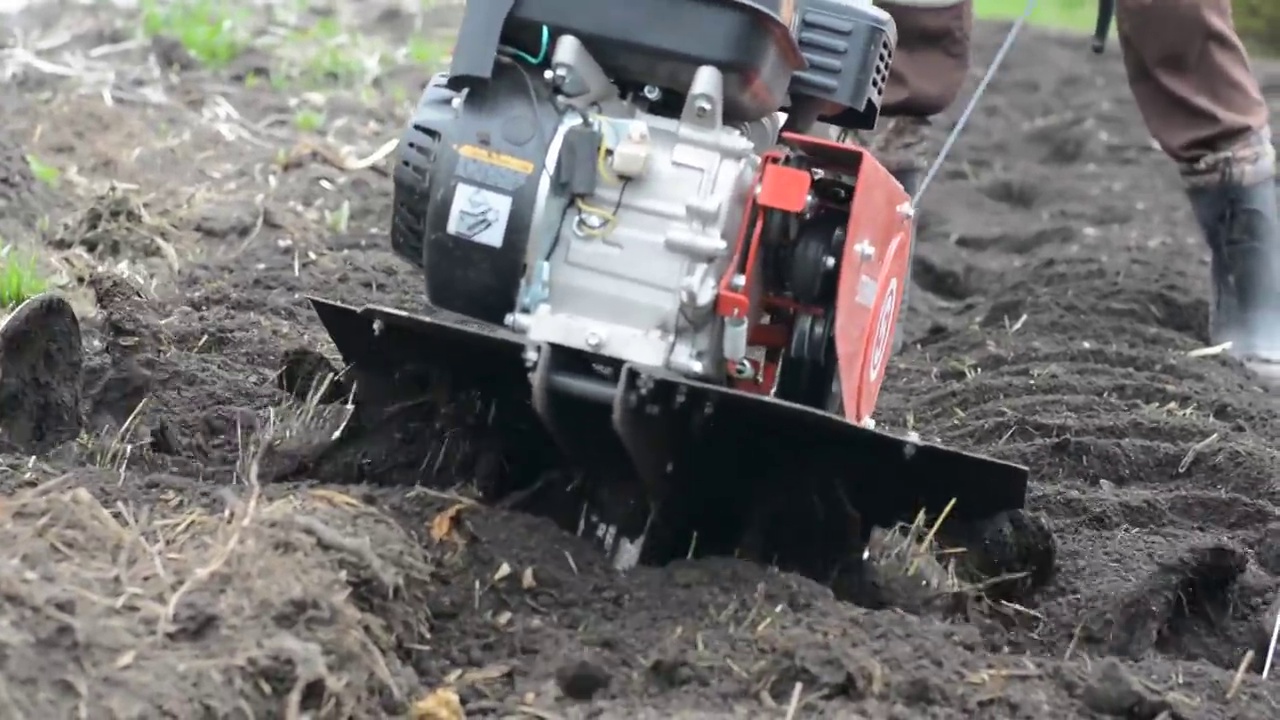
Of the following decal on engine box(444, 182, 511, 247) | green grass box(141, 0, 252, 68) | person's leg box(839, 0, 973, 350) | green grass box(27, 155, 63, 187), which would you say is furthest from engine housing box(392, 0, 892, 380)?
green grass box(141, 0, 252, 68)

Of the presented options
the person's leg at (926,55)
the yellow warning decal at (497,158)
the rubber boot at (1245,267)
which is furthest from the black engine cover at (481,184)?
the rubber boot at (1245,267)

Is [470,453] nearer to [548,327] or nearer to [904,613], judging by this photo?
[548,327]

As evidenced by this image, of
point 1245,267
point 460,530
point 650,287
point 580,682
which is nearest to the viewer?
point 580,682

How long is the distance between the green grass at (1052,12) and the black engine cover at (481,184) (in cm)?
872

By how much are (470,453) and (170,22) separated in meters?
5.00

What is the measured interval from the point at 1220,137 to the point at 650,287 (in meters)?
2.05

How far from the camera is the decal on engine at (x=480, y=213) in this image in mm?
2348

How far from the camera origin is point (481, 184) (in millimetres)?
2352

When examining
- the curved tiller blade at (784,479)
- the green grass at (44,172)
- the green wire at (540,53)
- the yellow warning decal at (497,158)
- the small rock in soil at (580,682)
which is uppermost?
the green wire at (540,53)

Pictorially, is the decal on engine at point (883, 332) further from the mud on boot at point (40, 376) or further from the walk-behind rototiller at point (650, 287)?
the mud on boot at point (40, 376)

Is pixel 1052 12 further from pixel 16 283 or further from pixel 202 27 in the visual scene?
pixel 16 283

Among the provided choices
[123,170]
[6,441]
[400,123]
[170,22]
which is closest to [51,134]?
[123,170]

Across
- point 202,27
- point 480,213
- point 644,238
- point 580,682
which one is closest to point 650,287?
point 644,238

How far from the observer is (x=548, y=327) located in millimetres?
2344
